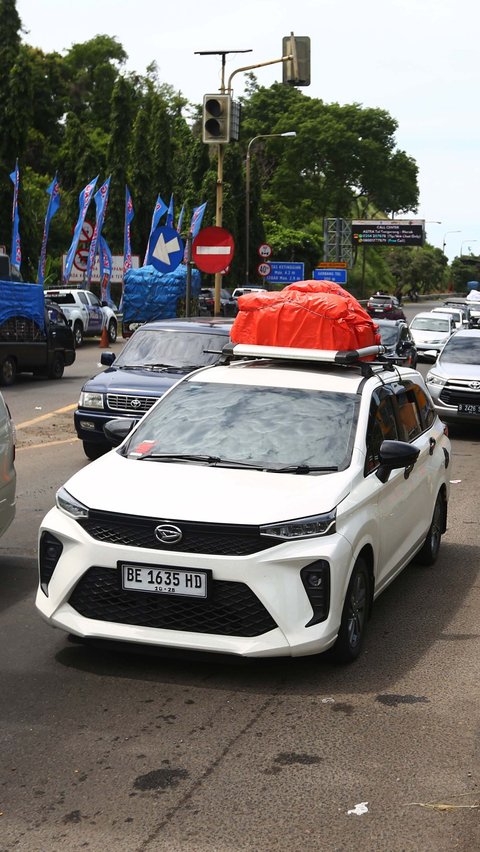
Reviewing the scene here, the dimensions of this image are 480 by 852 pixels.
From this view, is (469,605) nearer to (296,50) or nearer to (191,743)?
(191,743)

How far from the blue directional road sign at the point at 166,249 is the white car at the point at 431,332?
15.0m

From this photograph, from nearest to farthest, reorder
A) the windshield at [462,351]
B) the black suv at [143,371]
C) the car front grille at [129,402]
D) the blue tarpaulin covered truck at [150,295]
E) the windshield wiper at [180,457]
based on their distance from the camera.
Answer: the windshield wiper at [180,457]
the car front grille at [129,402]
the black suv at [143,371]
the windshield at [462,351]
the blue tarpaulin covered truck at [150,295]

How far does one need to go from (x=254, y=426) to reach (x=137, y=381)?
6.52 m

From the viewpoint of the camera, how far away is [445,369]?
59.7 ft

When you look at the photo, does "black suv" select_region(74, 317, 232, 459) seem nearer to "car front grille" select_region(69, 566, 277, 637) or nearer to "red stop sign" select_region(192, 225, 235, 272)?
"red stop sign" select_region(192, 225, 235, 272)

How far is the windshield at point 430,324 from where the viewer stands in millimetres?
36344

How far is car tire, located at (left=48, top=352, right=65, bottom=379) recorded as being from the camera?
2512 cm

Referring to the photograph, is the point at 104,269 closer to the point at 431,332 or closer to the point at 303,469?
the point at 431,332

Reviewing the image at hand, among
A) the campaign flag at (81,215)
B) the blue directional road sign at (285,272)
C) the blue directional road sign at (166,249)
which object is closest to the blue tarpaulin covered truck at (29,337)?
the blue directional road sign at (166,249)

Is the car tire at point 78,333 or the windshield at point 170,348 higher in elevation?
the windshield at point 170,348

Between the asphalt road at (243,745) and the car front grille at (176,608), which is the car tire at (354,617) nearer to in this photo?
the asphalt road at (243,745)

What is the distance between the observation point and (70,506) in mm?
6148

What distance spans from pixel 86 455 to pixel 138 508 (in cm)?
811

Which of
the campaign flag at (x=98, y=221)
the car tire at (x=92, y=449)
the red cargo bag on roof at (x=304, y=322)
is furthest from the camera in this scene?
the campaign flag at (x=98, y=221)
